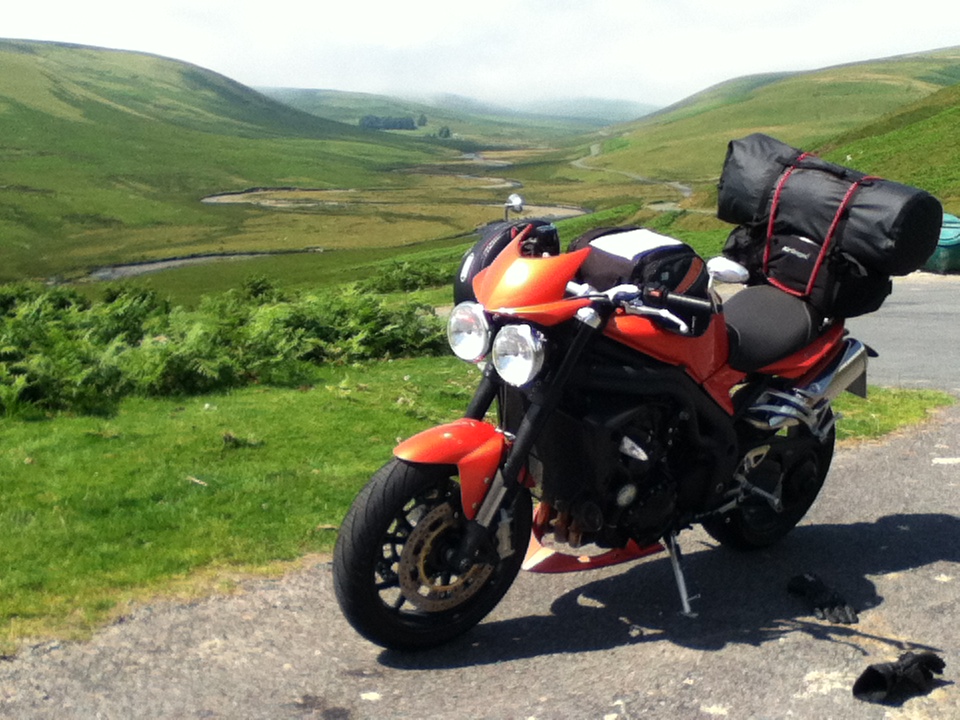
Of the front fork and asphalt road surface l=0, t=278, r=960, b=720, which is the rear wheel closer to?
asphalt road surface l=0, t=278, r=960, b=720

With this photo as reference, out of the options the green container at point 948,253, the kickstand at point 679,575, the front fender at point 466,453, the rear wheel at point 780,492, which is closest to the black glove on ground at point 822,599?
the rear wheel at point 780,492

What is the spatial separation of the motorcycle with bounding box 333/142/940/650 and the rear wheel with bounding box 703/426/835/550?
0.55 m

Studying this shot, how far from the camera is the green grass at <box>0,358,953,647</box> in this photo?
5879 millimetres

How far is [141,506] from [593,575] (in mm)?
3176

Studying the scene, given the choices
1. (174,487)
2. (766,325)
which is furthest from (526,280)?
(174,487)

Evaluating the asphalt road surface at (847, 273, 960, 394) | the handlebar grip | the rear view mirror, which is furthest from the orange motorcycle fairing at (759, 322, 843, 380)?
the asphalt road surface at (847, 273, 960, 394)

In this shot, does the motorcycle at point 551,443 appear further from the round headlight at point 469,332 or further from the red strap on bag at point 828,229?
the red strap on bag at point 828,229

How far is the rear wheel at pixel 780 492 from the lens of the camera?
21.3 feet

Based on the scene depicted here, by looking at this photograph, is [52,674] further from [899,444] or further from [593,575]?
[899,444]

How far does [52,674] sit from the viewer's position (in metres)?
4.74

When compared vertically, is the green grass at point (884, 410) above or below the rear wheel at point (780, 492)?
below

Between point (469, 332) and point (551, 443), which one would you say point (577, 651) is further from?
point (469, 332)

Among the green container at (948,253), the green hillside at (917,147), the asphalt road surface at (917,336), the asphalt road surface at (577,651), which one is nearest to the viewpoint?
the asphalt road surface at (577,651)

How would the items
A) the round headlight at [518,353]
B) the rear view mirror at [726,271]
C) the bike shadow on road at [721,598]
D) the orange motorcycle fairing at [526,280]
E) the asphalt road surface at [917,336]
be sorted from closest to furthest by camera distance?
1. the round headlight at [518,353]
2. the orange motorcycle fairing at [526,280]
3. the bike shadow on road at [721,598]
4. the rear view mirror at [726,271]
5. the asphalt road surface at [917,336]
